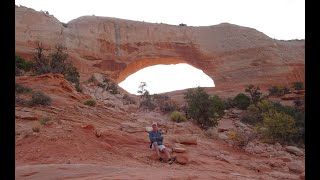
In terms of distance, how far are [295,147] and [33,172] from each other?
853 cm

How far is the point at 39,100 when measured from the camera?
534 inches

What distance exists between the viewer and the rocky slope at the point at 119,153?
22.8ft

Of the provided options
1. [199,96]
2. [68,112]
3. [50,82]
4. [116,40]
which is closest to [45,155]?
[68,112]

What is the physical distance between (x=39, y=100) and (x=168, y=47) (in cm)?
2261

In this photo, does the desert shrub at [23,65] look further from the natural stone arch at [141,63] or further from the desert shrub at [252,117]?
the desert shrub at [252,117]

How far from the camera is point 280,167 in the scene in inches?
370

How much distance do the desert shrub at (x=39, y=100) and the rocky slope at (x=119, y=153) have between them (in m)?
0.28

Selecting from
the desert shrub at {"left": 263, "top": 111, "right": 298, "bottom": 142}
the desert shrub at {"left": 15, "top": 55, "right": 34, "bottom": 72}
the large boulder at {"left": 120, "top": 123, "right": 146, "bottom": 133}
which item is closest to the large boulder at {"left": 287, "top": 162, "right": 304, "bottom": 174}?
the desert shrub at {"left": 263, "top": 111, "right": 298, "bottom": 142}

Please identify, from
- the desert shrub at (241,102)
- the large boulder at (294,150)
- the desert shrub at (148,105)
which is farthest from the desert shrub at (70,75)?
the large boulder at (294,150)

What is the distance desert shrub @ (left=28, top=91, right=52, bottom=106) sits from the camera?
13453 millimetres

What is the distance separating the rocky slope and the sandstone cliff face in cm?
1743

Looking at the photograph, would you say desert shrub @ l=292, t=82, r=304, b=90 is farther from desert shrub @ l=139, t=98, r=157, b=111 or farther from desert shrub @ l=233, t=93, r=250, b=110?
desert shrub @ l=139, t=98, r=157, b=111
